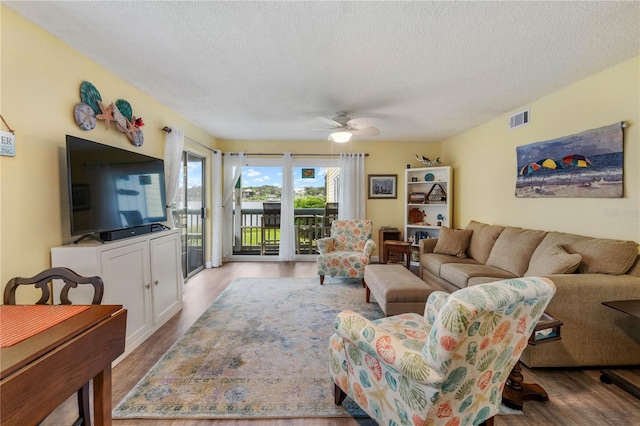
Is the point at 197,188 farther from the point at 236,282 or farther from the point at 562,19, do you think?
the point at 562,19

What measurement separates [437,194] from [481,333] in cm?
440

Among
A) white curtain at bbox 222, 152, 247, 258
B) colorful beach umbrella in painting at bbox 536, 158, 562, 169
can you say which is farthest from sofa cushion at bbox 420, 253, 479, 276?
white curtain at bbox 222, 152, 247, 258

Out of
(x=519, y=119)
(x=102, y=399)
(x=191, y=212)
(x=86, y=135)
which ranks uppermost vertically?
(x=519, y=119)

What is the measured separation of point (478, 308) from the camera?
93 centimetres

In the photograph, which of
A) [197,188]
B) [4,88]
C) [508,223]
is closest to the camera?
[4,88]

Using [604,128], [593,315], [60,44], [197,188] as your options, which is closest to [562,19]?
[604,128]

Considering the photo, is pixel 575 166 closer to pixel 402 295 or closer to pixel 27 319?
pixel 402 295

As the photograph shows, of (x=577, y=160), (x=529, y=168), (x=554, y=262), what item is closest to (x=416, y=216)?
(x=529, y=168)

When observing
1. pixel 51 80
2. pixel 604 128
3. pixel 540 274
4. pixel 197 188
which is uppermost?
pixel 51 80

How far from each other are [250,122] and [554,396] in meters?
4.24

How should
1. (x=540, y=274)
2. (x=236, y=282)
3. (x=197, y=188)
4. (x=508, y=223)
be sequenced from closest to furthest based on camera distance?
(x=540, y=274) < (x=508, y=223) < (x=236, y=282) < (x=197, y=188)

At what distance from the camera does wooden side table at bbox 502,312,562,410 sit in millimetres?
1604

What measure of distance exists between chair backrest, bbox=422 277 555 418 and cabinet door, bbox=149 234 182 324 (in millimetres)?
2530

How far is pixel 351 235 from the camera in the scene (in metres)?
4.48
